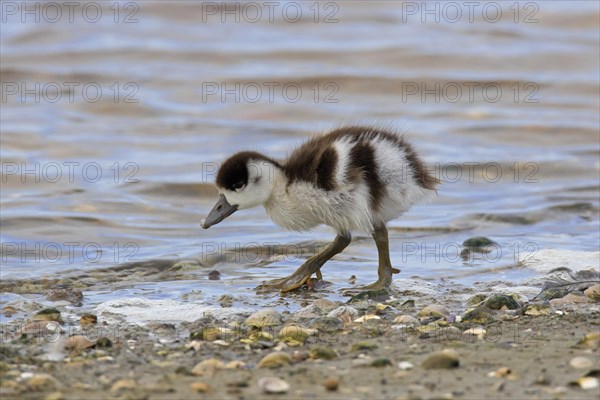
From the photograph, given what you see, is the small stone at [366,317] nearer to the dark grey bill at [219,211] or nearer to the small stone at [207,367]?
the small stone at [207,367]

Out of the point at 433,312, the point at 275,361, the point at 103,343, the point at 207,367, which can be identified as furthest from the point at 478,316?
the point at 103,343

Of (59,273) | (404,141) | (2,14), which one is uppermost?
(2,14)

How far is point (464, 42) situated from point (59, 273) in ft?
38.2

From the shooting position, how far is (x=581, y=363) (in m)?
4.76

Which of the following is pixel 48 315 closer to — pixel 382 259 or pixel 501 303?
pixel 382 259

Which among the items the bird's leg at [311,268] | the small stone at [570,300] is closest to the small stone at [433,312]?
the small stone at [570,300]

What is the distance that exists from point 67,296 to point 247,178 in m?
1.39

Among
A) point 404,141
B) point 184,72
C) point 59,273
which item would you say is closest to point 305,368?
point 404,141

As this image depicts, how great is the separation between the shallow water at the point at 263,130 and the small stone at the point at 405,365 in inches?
79.2

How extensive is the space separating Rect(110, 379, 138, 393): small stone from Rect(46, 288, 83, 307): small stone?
2.25m

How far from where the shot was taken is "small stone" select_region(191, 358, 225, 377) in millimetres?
4832

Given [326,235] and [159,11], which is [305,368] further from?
[159,11]

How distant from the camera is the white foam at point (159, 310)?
20.9 feet

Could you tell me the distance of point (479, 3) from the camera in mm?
21672
